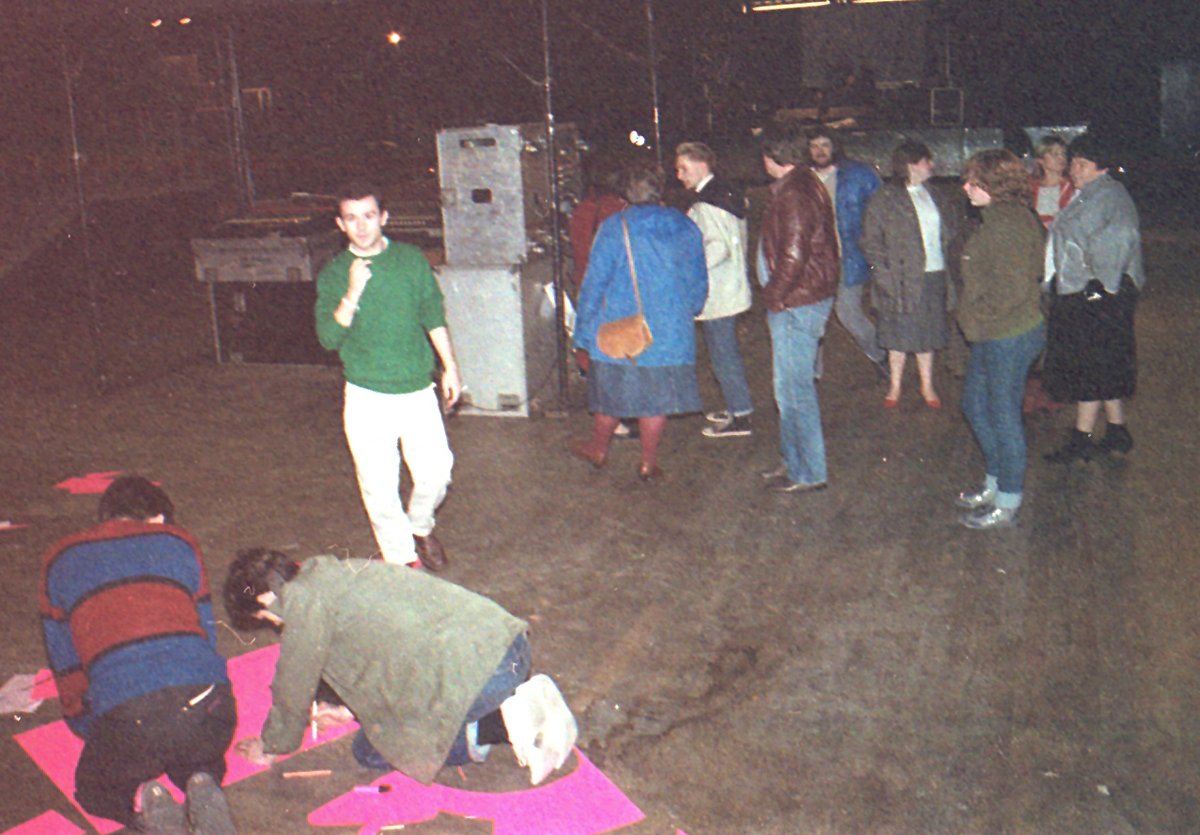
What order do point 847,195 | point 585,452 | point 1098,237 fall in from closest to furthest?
point 1098,237
point 585,452
point 847,195

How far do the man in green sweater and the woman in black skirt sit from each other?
3.44 meters

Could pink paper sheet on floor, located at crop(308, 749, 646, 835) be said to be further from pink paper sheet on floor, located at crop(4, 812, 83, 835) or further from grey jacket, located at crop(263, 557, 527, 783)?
pink paper sheet on floor, located at crop(4, 812, 83, 835)

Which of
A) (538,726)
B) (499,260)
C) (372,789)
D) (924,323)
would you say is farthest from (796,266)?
(372,789)

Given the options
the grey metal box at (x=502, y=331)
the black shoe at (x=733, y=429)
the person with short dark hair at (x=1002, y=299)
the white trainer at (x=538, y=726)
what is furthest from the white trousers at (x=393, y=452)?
the grey metal box at (x=502, y=331)

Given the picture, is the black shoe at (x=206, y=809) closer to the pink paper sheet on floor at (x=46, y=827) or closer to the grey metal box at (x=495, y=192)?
the pink paper sheet on floor at (x=46, y=827)

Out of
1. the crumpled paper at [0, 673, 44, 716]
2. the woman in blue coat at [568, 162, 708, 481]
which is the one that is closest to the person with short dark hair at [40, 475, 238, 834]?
the crumpled paper at [0, 673, 44, 716]

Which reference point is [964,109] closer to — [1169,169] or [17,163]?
[1169,169]

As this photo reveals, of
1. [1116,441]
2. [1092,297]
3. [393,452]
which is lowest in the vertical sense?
[1116,441]

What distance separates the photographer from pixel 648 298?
6.66 meters

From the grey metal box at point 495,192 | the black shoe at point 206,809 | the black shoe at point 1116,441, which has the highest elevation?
the grey metal box at point 495,192

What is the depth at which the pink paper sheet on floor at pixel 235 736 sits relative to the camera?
14.1 feet

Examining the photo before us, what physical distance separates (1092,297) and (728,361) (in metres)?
2.22

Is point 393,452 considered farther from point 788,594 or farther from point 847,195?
point 847,195

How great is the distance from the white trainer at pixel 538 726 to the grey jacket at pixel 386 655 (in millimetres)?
177
